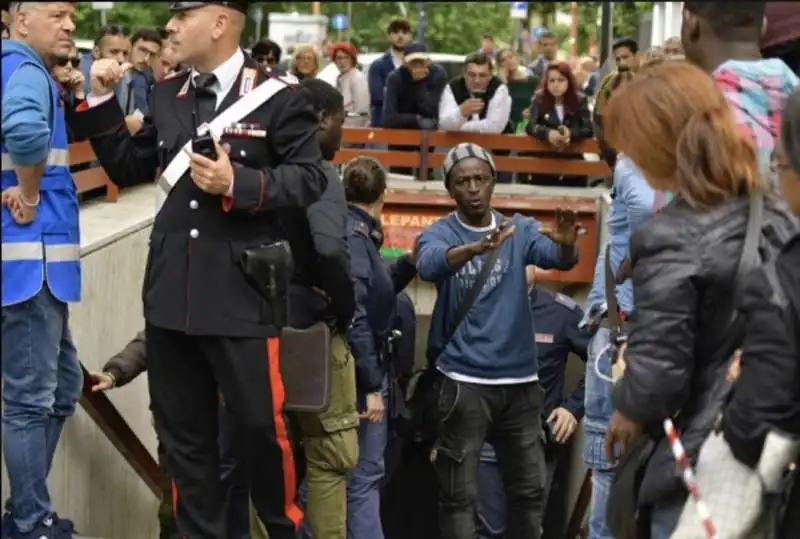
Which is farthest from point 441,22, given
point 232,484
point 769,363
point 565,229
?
point 769,363

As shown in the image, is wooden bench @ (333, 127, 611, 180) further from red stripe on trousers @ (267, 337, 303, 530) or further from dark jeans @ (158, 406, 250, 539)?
red stripe on trousers @ (267, 337, 303, 530)

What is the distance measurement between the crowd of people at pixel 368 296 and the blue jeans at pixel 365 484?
0.03 feet

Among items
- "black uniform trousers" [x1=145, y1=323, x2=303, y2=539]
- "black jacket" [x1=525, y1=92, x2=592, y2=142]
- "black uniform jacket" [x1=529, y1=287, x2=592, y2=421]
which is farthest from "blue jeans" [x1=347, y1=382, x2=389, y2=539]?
"black jacket" [x1=525, y1=92, x2=592, y2=142]

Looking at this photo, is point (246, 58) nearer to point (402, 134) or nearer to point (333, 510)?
point (333, 510)

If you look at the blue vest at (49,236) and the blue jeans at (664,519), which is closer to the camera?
the blue jeans at (664,519)

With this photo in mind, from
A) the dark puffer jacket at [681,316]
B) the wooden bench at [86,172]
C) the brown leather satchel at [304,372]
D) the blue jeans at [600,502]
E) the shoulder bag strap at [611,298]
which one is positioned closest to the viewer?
the dark puffer jacket at [681,316]

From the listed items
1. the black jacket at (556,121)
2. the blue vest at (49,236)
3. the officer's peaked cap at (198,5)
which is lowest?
the black jacket at (556,121)

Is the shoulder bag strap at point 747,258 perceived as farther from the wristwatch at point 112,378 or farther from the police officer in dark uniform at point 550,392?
the police officer in dark uniform at point 550,392

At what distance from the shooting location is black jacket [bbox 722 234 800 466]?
315cm

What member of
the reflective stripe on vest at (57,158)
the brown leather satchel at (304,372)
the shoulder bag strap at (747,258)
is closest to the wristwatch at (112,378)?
the reflective stripe on vest at (57,158)

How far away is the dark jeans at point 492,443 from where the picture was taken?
6.40m

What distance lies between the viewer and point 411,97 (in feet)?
40.1

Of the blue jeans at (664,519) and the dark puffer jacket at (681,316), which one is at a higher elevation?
the dark puffer jacket at (681,316)

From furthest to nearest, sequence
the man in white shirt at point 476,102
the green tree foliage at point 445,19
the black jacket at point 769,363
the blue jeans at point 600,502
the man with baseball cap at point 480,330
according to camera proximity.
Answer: the green tree foliage at point 445,19 < the man in white shirt at point 476,102 < the man with baseball cap at point 480,330 < the blue jeans at point 600,502 < the black jacket at point 769,363
